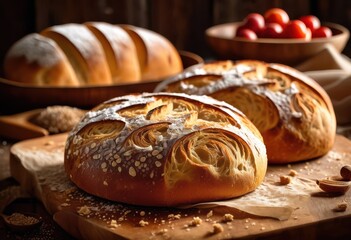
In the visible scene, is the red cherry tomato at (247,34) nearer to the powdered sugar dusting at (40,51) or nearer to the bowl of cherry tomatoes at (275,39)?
the bowl of cherry tomatoes at (275,39)

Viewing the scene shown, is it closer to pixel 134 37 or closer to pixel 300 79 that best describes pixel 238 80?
pixel 300 79

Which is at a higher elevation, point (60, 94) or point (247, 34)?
point (247, 34)

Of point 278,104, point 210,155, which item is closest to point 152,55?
point 278,104

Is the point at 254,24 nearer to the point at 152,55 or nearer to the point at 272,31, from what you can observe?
the point at 272,31

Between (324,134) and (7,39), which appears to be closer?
(324,134)

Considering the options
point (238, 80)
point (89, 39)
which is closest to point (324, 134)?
point (238, 80)

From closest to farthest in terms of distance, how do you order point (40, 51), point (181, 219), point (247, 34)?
point (181, 219), point (40, 51), point (247, 34)

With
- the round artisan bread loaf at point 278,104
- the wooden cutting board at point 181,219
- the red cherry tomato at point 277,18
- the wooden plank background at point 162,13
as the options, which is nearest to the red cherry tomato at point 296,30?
the red cherry tomato at point 277,18
